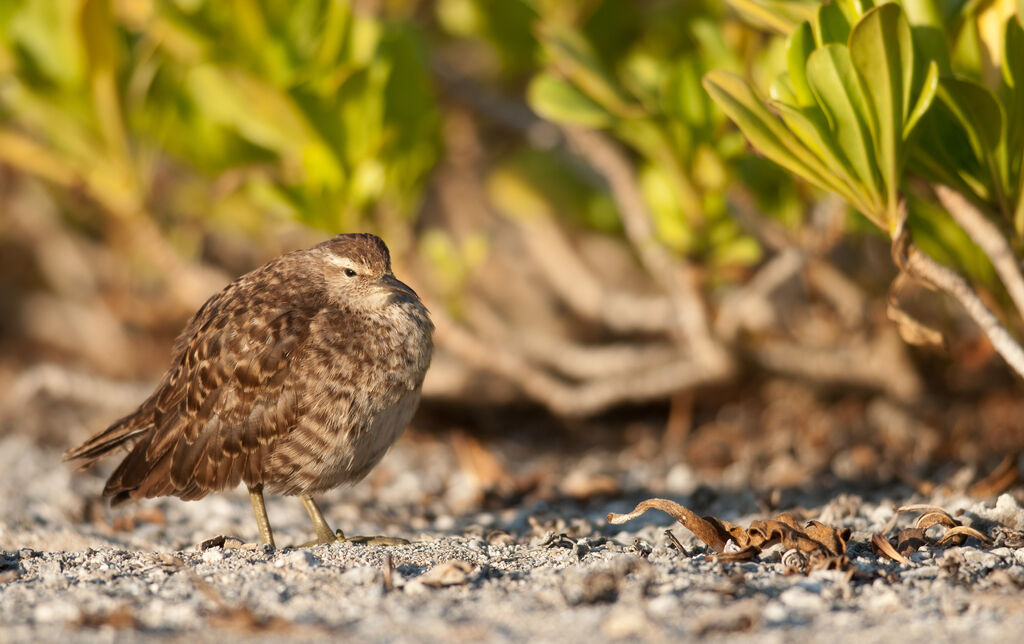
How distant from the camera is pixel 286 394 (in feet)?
13.4

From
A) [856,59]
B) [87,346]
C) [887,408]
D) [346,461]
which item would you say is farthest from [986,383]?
[87,346]

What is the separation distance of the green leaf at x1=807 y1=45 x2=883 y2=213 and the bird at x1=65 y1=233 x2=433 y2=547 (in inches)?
72.6

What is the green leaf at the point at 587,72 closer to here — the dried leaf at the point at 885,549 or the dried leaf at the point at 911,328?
the dried leaf at the point at 911,328

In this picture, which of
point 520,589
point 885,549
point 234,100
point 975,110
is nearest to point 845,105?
point 975,110

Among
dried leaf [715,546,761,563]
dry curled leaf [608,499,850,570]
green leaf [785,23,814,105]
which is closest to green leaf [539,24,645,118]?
green leaf [785,23,814,105]

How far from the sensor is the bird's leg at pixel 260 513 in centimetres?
420

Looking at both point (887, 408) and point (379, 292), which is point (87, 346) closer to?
point (379, 292)

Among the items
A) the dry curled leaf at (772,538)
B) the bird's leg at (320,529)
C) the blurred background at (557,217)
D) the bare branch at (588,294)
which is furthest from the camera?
the bare branch at (588,294)

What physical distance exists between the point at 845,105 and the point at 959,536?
4.96 feet

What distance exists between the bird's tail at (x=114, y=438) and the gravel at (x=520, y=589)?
1.21ft

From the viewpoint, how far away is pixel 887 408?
20.1 ft

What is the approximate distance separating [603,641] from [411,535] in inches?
77.6

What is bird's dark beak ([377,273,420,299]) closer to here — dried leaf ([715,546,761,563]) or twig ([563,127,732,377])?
twig ([563,127,732,377])

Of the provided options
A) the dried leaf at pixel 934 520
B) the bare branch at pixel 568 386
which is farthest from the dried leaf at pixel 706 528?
the bare branch at pixel 568 386
